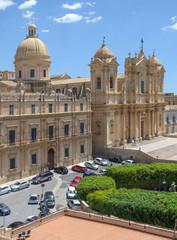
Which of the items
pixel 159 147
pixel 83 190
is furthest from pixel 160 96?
pixel 83 190

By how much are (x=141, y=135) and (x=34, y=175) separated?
96.0 feet

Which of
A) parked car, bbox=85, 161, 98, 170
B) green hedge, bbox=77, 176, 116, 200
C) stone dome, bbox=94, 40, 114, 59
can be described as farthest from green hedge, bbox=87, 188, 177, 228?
stone dome, bbox=94, 40, 114, 59

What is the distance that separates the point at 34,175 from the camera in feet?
136

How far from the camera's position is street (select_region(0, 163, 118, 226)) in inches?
1122

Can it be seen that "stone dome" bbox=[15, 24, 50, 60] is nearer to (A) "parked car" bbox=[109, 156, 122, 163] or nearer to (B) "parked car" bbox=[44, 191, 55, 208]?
(A) "parked car" bbox=[109, 156, 122, 163]

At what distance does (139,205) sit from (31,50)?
130 feet

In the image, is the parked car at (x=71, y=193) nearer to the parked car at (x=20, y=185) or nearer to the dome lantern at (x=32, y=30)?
the parked car at (x=20, y=185)

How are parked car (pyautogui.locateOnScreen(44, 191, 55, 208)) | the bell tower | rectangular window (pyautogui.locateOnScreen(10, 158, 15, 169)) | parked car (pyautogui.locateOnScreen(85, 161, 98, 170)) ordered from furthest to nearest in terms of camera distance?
the bell tower < parked car (pyautogui.locateOnScreen(85, 161, 98, 170)) < rectangular window (pyautogui.locateOnScreen(10, 158, 15, 169)) < parked car (pyautogui.locateOnScreen(44, 191, 55, 208))

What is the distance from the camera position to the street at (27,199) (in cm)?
2850

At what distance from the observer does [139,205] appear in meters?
25.4

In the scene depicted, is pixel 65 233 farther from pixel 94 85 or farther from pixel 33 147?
pixel 94 85

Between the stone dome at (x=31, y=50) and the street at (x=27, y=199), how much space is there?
81.5ft

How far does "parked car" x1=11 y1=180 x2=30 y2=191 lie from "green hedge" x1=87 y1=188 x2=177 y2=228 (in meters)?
10.7

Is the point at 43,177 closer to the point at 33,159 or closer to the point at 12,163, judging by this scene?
the point at 33,159
